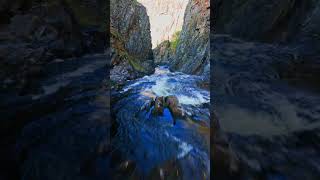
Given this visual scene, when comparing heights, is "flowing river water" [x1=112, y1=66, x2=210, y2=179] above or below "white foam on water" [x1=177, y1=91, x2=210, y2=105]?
below

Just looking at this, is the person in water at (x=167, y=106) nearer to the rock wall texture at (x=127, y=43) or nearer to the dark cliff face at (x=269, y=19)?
the dark cliff face at (x=269, y=19)

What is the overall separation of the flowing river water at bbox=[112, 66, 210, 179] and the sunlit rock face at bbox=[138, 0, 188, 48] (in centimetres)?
7867

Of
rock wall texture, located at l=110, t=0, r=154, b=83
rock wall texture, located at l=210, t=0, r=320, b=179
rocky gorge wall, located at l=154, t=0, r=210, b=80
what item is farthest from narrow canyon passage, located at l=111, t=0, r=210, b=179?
rocky gorge wall, located at l=154, t=0, r=210, b=80

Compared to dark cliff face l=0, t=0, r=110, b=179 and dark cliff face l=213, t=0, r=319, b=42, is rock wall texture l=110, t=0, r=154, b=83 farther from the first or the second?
dark cliff face l=213, t=0, r=319, b=42

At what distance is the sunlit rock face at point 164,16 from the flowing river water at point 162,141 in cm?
7867

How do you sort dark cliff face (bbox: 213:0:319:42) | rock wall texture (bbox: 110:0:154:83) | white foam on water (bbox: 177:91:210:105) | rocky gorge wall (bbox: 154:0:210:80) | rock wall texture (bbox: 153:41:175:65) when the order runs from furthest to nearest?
rock wall texture (bbox: 153:41:175:65), rocky gorge wall (bbox: 154:0:210:80), rock wall texture (bbox: 110:0:154:83), white foam on water (bbox: 177:91:210:105), dark cliff face (bbox: 213:0:319:42)

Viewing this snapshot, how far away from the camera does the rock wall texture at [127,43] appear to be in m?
14.6

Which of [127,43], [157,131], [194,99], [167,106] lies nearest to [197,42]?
[127,43]

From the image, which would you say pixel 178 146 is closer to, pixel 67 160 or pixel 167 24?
pixel 67 160

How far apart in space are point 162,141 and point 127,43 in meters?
15.3

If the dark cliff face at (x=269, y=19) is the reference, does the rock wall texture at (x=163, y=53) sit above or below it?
above

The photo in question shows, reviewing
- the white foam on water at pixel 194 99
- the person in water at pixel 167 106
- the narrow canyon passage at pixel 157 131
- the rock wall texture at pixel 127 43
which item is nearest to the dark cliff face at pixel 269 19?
the white foam on water at pixel 194 99

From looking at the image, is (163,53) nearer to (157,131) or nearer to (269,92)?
(269,92)

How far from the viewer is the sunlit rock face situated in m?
88.0
